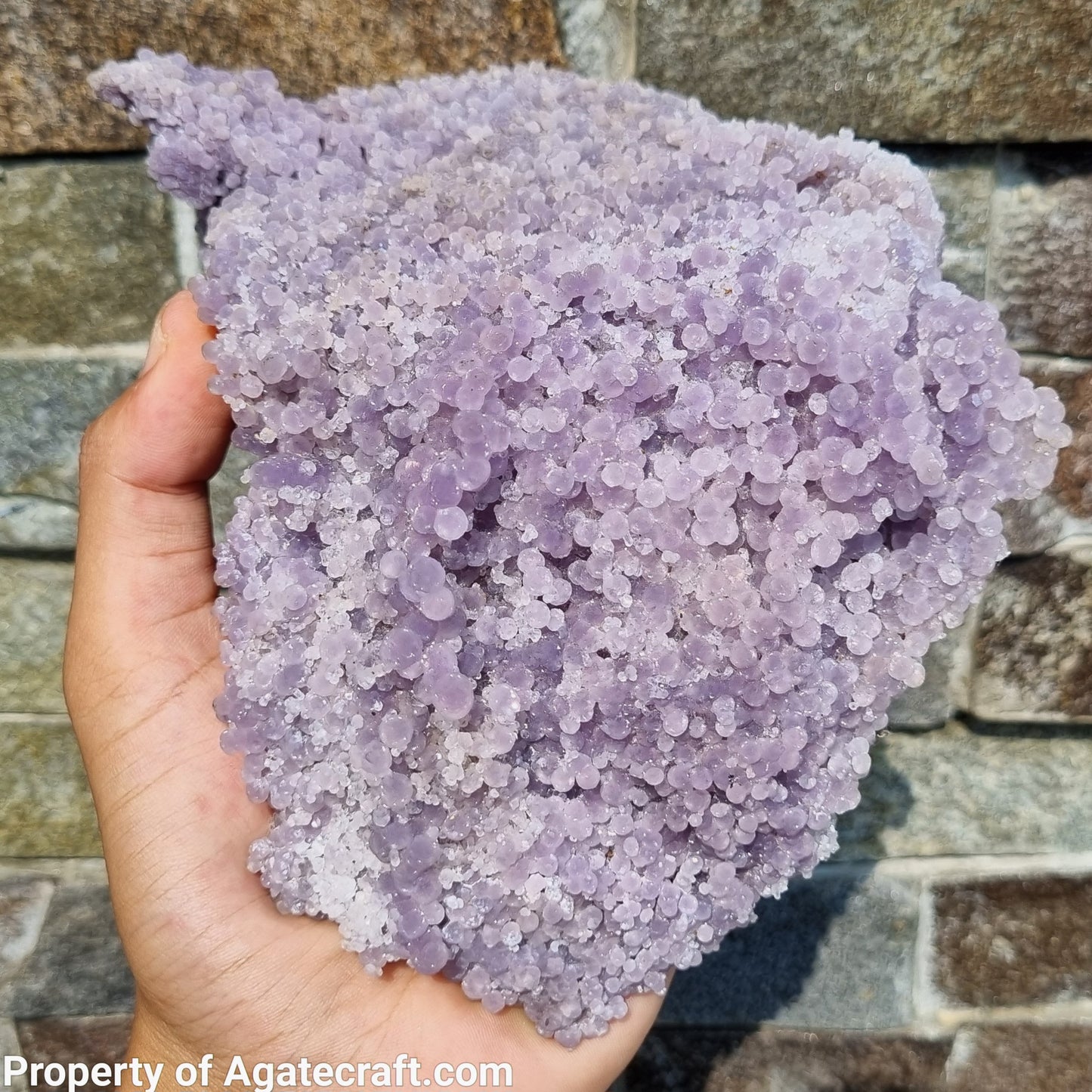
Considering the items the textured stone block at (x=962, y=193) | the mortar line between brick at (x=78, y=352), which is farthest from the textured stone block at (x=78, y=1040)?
the textured stone block at (x=962, y=193)

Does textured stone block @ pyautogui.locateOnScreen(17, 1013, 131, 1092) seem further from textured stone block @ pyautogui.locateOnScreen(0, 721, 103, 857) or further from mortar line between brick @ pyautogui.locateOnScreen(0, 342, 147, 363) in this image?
mortar line between brick @ pyautogui.locateOnScreen(0, 342, 147, 363)

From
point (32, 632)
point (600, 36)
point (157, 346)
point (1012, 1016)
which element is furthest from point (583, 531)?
point (1012, 1016)

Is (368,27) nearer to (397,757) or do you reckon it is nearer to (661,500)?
→ (661,500)

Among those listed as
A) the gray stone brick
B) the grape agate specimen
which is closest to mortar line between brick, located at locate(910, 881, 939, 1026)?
the grape agate specimen

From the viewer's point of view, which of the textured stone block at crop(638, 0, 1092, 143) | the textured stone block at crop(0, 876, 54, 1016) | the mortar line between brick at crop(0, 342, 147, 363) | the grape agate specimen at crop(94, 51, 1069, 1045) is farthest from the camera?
the textured stone block at crop(0, 876, 54, 1016)

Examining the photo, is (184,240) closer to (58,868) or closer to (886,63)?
(886,63)

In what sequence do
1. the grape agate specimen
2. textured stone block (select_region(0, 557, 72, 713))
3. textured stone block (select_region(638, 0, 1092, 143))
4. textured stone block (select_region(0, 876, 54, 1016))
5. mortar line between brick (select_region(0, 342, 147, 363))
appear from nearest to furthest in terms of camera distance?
the grape agate specimen < textured stone block (select_region(638, 0, 1092, 143)) < mortar line between brick (select_region(0, 342, 147, 363)) < textured stone block (select_region(0, 557, 72, 713)) < textured stone block (select_region(0, 876, 54, 1016))

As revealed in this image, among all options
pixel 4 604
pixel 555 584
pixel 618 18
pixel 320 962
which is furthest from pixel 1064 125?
pixel 4 604

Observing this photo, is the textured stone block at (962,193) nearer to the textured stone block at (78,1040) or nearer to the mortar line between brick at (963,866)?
the mortar line between brick at (963,866)
